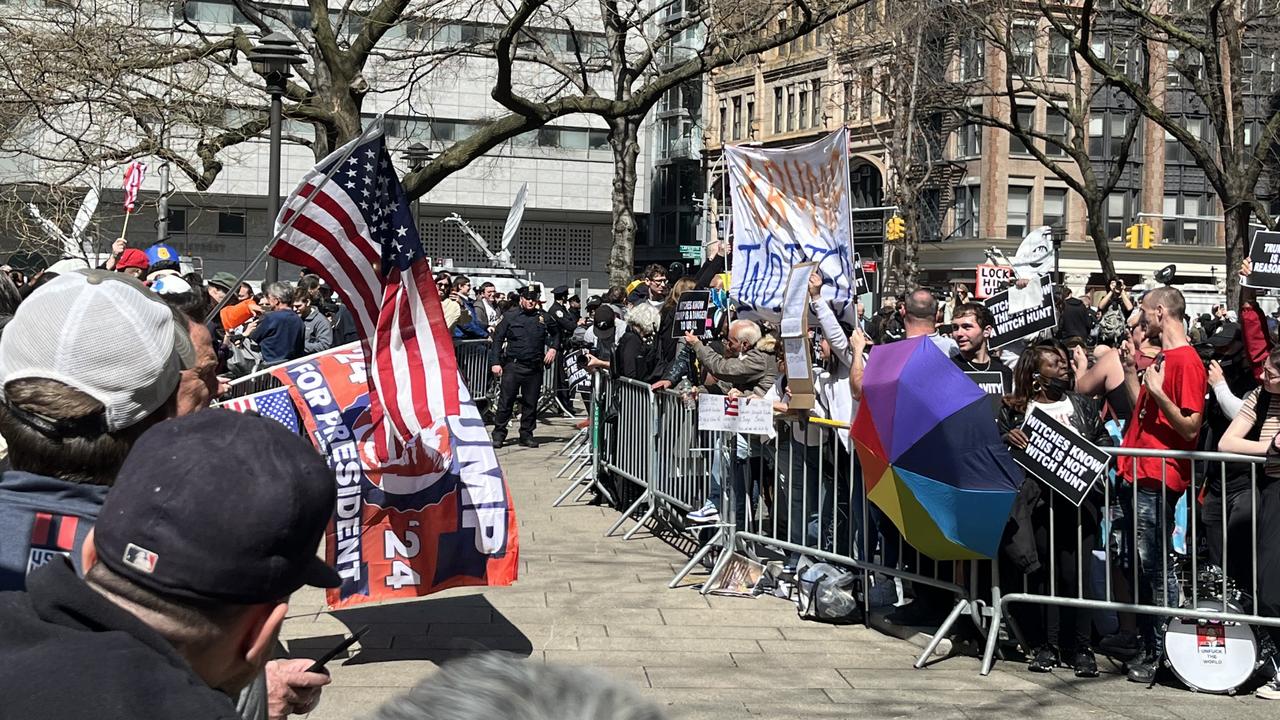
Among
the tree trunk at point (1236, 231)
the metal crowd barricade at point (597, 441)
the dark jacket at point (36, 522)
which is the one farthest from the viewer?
the tree trunk at point (1236, 231)

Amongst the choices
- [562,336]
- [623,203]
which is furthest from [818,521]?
[623,203]

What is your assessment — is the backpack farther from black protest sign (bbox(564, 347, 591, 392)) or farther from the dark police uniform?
the dark police uniform

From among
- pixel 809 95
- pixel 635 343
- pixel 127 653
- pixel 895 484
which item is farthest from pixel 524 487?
pixel 809 95

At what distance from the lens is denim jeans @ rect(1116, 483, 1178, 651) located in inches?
298

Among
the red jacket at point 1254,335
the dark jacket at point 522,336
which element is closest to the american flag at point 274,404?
the red jacket at point 1254,335

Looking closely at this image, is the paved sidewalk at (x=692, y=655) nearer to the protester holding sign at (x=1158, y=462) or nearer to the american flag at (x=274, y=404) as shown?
the protester holding sign at (x=1158, y=462)

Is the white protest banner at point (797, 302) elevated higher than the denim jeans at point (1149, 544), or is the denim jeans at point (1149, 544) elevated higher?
the white protest banner at point (797, 302)

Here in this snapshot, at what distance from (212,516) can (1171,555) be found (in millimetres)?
6987

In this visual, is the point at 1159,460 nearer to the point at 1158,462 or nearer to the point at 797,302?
the point at 1158,462

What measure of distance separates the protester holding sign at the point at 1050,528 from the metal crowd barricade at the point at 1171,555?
19 mm

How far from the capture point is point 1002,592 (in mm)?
7734

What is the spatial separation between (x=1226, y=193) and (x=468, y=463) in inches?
721

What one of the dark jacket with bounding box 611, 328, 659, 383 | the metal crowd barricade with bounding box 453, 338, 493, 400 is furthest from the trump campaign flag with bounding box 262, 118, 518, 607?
the metal crowd barricade with bounding box 453, 338, 493, 400

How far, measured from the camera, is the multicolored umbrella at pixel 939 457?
288 inches
